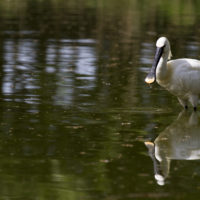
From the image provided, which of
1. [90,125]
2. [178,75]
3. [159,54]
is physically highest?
[159,54]

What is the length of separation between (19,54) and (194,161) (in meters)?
10.9

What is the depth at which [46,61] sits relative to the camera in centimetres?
1783

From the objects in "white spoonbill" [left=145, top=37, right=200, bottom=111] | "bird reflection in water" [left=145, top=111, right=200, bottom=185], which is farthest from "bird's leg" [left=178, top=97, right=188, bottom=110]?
"bird reflection in water" [left=145, top=111, right=200, bottom=185]

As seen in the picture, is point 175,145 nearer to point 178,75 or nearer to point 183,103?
point 178,75

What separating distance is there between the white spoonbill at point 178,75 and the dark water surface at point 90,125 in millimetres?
387

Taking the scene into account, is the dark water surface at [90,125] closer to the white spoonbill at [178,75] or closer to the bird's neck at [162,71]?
the white spoonbill at [178,75]

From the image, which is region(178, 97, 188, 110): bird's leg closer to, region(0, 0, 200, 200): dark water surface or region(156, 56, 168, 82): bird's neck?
region(0, 0, 200, 200): dark water surface

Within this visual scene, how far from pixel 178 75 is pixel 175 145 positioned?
2.45 meters

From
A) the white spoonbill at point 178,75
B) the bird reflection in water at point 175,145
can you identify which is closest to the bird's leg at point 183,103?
the white spoonbill at point 178,75

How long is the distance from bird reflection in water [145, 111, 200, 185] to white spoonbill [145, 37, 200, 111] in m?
0.49

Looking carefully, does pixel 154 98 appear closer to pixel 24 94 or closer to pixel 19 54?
pixel 24 94

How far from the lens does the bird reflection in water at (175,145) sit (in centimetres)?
860

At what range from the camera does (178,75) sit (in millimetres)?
11914

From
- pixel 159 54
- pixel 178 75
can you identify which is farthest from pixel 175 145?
pixel 159 54
